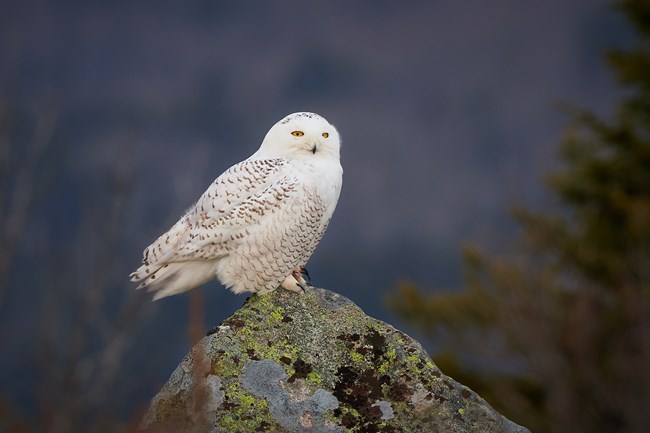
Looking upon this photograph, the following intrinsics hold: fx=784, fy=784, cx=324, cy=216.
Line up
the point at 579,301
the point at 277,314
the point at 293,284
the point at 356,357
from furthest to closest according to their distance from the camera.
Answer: the point at 579,301 < the point at 293,284 < the point at 277,314 < the point at 356,357

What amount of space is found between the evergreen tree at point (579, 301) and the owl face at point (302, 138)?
784 centimetres

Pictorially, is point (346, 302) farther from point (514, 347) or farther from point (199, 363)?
point (514, 347)

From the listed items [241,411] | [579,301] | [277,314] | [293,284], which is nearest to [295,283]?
[293,284]

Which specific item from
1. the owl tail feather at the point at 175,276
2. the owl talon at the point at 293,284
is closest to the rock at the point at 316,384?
the owl talon at the point at 293,284

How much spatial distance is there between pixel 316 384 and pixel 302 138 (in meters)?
1.67

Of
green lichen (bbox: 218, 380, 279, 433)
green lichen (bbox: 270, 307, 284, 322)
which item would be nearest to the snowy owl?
green lichen (bbox: 270, 307, 284, 322)

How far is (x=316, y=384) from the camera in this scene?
3.83 metres

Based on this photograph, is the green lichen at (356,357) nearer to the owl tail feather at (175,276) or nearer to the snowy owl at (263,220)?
the snowy owl at (263,220)

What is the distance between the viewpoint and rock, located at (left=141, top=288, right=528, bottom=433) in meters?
3.65

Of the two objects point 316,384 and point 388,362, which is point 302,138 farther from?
point 316,384

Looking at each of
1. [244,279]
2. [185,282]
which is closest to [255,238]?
[244,279]

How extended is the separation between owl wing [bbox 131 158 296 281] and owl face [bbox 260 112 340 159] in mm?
105

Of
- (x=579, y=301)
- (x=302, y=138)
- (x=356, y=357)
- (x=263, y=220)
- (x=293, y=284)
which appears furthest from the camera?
(x=579, y=301)

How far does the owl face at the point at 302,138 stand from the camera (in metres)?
4.85
